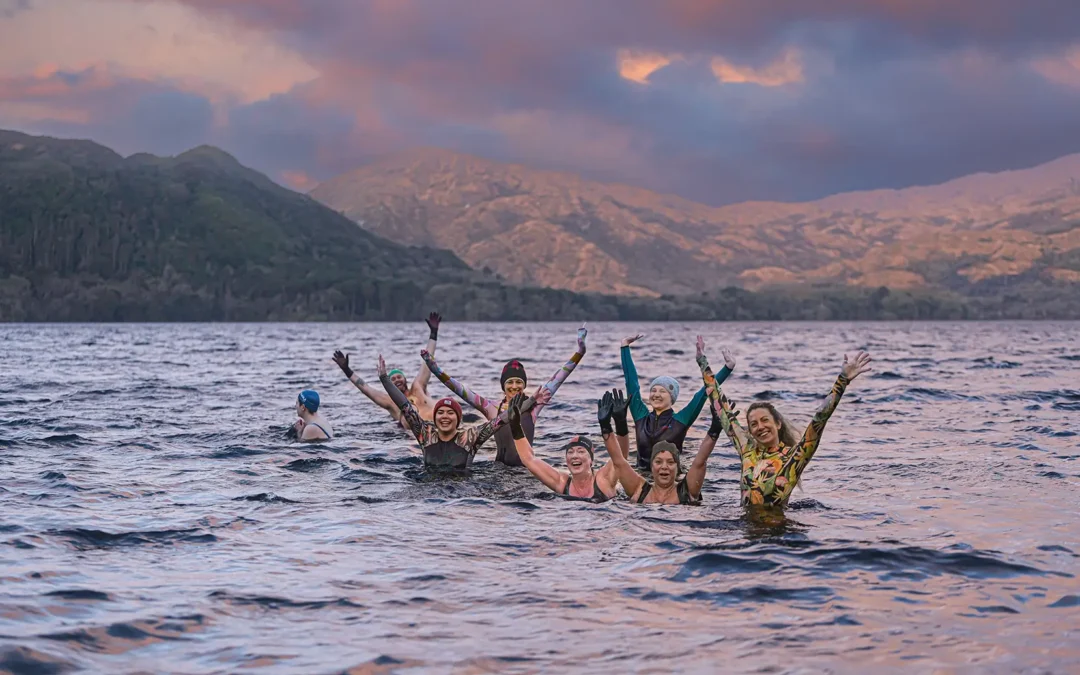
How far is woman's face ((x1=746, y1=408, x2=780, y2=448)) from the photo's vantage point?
42.2 ft

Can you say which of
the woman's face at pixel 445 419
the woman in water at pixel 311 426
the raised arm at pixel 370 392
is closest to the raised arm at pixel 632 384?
the woman's face at pixel 445 419

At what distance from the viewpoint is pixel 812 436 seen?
1234 centimetres

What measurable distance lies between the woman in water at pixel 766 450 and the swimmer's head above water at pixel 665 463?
0.88 metres

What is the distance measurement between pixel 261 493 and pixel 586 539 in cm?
591

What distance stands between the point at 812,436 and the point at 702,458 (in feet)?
6.20

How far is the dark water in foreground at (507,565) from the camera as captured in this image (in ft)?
25.6

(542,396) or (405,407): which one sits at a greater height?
(542,396)

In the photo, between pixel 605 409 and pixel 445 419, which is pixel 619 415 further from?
pixel 445 419

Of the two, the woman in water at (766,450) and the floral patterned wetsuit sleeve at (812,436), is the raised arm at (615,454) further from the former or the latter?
the floral patterned wetsuit sleeve at (812,436)

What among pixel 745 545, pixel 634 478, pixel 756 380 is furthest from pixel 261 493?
pixel 756 380

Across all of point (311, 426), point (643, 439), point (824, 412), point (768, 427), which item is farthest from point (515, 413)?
point (311, 426)

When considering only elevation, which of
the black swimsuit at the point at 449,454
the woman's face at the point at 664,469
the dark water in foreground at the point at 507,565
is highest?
the woman's face at the point at 664,469

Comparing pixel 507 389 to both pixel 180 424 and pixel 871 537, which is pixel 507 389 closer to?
pixel 871 537

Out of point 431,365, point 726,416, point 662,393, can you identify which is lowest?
point 726,416
